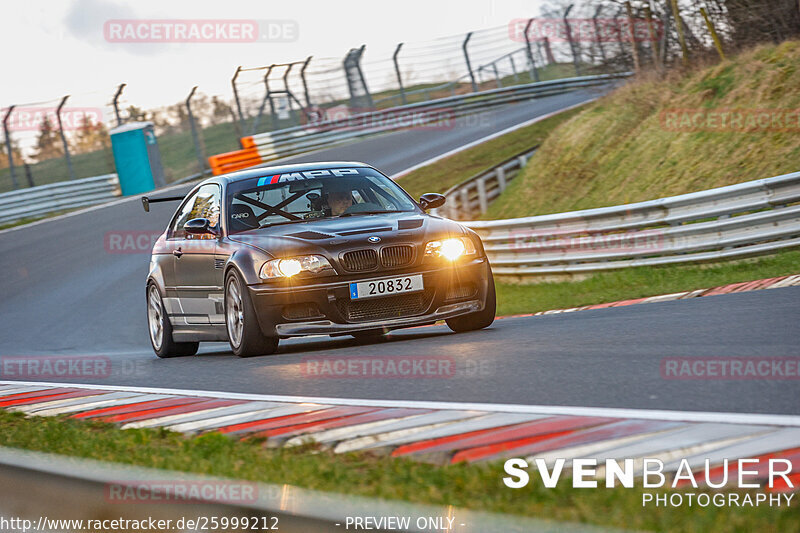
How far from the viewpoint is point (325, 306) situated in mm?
8102

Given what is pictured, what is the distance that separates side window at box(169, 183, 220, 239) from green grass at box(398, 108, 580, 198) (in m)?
11.8

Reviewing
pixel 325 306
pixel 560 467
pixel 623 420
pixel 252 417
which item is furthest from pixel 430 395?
pixel 325 306

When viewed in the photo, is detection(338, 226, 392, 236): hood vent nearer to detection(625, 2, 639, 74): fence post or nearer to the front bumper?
the front bumper

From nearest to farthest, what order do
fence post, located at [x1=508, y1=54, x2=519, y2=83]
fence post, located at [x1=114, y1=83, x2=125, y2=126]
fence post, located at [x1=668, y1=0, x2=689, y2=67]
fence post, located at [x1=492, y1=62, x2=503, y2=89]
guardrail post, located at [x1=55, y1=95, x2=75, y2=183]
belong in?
1. fence post, located at [x1=668, y1=0, x2=689, y2=67]
2. guardrail post, located at [x1=55, y1=95, x2=75, y2=183]
3. fence post, located at [x1=114, y1=83, x2=125, y2=126]
4. fence post, located at [x1=492, y1=62, x2=503, y2=89]
5. fence post, located at [x1=508, y1=54, x2=519, y2=83]

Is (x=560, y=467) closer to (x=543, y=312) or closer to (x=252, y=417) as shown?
(x=252, y=417)

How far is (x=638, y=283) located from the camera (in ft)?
41.0

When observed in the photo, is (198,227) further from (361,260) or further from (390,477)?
(390,477)

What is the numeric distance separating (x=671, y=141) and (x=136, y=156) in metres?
15.4

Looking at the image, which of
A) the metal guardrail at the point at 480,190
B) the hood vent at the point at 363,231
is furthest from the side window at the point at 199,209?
the metal guardrail at the point at 480,190

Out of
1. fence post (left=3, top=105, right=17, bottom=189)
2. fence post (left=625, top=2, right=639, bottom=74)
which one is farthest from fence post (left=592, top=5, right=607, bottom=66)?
fence post (left=3, top=105, right=17, bottom=189)

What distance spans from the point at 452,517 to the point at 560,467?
0.92m

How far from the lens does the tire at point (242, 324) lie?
8305 mm

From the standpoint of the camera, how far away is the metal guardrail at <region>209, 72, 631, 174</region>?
29531 millimetres

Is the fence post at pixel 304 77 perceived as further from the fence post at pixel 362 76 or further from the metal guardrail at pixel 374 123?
the fence post at pixel 362 76
